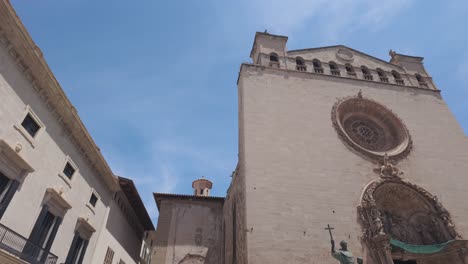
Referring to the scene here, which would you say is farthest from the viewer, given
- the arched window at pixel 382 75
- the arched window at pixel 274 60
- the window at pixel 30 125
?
the arched window at pixel 382 75

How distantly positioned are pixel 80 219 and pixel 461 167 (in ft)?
55.4

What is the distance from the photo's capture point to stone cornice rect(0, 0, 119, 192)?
8398 millimetres

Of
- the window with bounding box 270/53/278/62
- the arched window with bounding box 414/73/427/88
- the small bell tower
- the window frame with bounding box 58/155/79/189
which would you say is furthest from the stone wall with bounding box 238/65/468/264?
the small bell tower

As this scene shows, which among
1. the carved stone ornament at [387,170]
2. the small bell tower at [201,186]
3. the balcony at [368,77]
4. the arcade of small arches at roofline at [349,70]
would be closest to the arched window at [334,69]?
the arcade of small arches at roofline at [349,70]

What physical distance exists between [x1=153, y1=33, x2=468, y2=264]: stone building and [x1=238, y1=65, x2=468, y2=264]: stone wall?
0.05 meters

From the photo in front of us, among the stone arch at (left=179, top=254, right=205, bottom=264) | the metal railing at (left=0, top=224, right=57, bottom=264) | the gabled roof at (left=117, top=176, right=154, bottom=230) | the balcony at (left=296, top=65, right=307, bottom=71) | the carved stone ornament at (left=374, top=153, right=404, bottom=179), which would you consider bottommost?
the metal railing at (left=0, top=224, right=57, bottom=264)

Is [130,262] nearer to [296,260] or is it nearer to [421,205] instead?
[296,260]

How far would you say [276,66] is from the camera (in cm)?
1695

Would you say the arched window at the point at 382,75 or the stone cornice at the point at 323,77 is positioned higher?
the arched window at the point at 382,75

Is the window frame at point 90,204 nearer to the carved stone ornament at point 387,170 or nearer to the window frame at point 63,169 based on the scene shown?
the window frame at point 63,169

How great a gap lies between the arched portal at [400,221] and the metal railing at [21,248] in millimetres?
10617

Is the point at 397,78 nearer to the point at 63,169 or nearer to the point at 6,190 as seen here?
the point at 63,169

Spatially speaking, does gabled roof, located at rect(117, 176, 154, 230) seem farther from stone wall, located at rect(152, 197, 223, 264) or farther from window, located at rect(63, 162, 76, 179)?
window, located at rect(63, 162, 76, 179)

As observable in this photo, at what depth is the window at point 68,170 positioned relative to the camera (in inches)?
441
